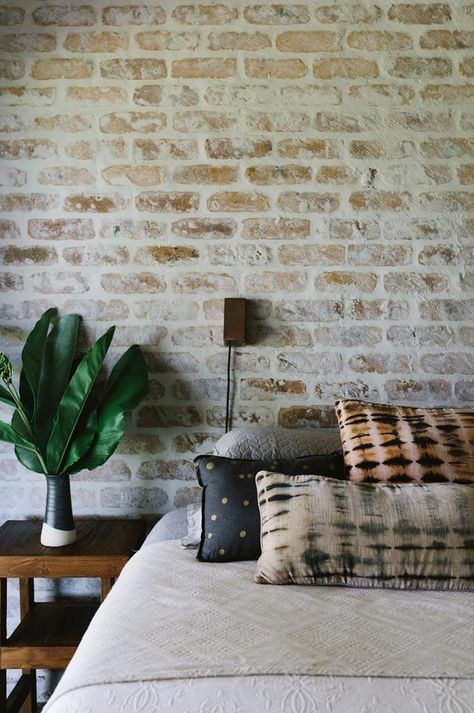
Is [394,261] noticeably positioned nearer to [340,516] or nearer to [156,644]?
[340,516]

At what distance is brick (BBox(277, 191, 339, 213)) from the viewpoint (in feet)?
8.96

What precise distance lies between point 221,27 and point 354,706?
2.54 meters

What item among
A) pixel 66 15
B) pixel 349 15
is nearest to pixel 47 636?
pixel 66 15

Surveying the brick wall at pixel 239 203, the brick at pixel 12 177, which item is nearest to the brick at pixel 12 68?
the brick wall at pixel 239 203

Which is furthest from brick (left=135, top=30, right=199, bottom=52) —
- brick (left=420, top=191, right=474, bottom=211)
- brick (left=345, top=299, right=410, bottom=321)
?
brick (left=345, top=299, right=410, bottom=321)

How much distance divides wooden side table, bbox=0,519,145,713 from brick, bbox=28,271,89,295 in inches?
38.7

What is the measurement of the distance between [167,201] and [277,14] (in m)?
0.90

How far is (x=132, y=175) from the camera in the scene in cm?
275

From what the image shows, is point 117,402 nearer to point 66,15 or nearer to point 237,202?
point 237,202

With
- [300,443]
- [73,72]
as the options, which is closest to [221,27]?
[73,72]

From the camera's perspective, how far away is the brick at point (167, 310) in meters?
2.76

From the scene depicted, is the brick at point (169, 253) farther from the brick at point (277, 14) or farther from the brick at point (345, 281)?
the brick at point (277, 14)

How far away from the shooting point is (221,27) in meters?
2.72

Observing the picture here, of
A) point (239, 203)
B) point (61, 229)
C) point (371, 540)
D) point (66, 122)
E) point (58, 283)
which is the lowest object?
point (371, 540)
